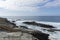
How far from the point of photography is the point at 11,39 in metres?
4.42

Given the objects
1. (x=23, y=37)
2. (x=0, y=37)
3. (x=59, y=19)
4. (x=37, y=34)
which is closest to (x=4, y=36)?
(x=0, y=37)

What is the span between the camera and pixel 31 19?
23.2 m

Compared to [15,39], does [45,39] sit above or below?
below

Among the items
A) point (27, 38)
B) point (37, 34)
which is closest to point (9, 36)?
point (27, 38)

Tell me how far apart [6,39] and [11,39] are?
12cm

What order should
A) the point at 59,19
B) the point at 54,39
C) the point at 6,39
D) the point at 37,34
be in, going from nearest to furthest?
the point at 6,39
the point at 37,34
the point at 54,39
the point at 59,19

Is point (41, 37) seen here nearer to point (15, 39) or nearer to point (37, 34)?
point (37, 34)

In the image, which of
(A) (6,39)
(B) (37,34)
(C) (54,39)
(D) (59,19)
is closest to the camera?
(A) (6,39)

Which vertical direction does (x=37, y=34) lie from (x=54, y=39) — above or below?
above

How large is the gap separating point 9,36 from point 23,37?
1.17 ft

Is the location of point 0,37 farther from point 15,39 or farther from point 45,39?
point 45,39

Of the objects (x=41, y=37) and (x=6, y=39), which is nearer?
(x=6, y=39)

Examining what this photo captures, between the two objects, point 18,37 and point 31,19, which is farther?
point 31,19

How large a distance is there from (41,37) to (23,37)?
10.9 ft
